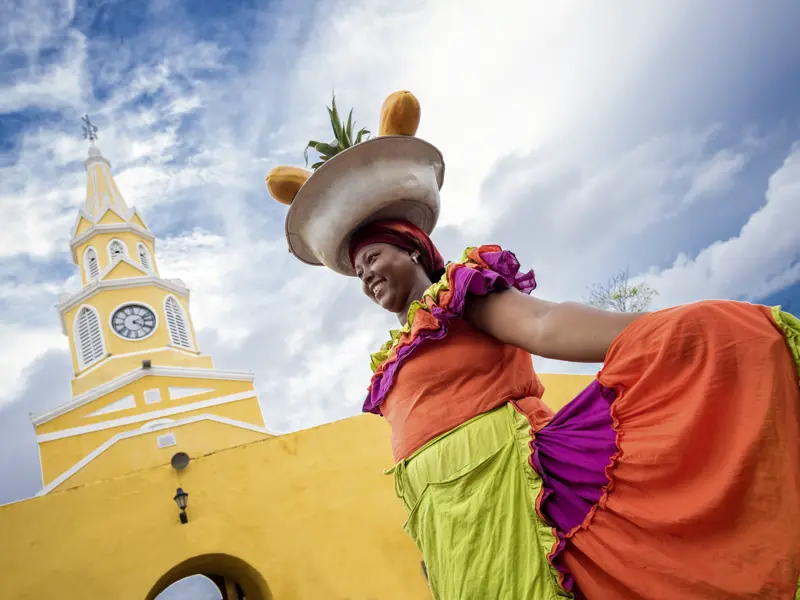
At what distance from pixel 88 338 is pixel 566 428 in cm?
1749

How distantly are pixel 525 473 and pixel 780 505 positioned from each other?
0.53m

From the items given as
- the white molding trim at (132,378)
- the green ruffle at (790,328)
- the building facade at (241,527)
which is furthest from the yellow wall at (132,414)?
the green ruffle at (790,328)

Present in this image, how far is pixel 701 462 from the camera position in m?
0.94

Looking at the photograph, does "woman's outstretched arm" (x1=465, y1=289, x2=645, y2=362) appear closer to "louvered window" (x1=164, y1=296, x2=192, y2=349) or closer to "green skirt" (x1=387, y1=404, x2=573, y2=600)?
"green skirt" (x1=387, y1=404, x2=573, y2=600)

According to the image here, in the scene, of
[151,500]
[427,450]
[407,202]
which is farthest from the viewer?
[151,500]

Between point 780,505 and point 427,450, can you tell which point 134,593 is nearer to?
point 427,450

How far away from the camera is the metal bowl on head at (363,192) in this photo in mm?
1732

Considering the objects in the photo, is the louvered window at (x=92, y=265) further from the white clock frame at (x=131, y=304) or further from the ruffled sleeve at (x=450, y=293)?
the ruffled sleeve at (x=450, y=293)

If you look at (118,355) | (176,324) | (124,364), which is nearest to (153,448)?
(124,364)

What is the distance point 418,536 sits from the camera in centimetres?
146

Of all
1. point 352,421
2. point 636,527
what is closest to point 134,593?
point 352,421

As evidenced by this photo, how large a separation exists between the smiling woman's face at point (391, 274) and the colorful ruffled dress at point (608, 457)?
0.98ft

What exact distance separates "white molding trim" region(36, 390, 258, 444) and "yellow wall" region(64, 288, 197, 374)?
2529mm

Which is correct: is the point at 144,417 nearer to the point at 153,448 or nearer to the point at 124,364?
the point at 153,448
